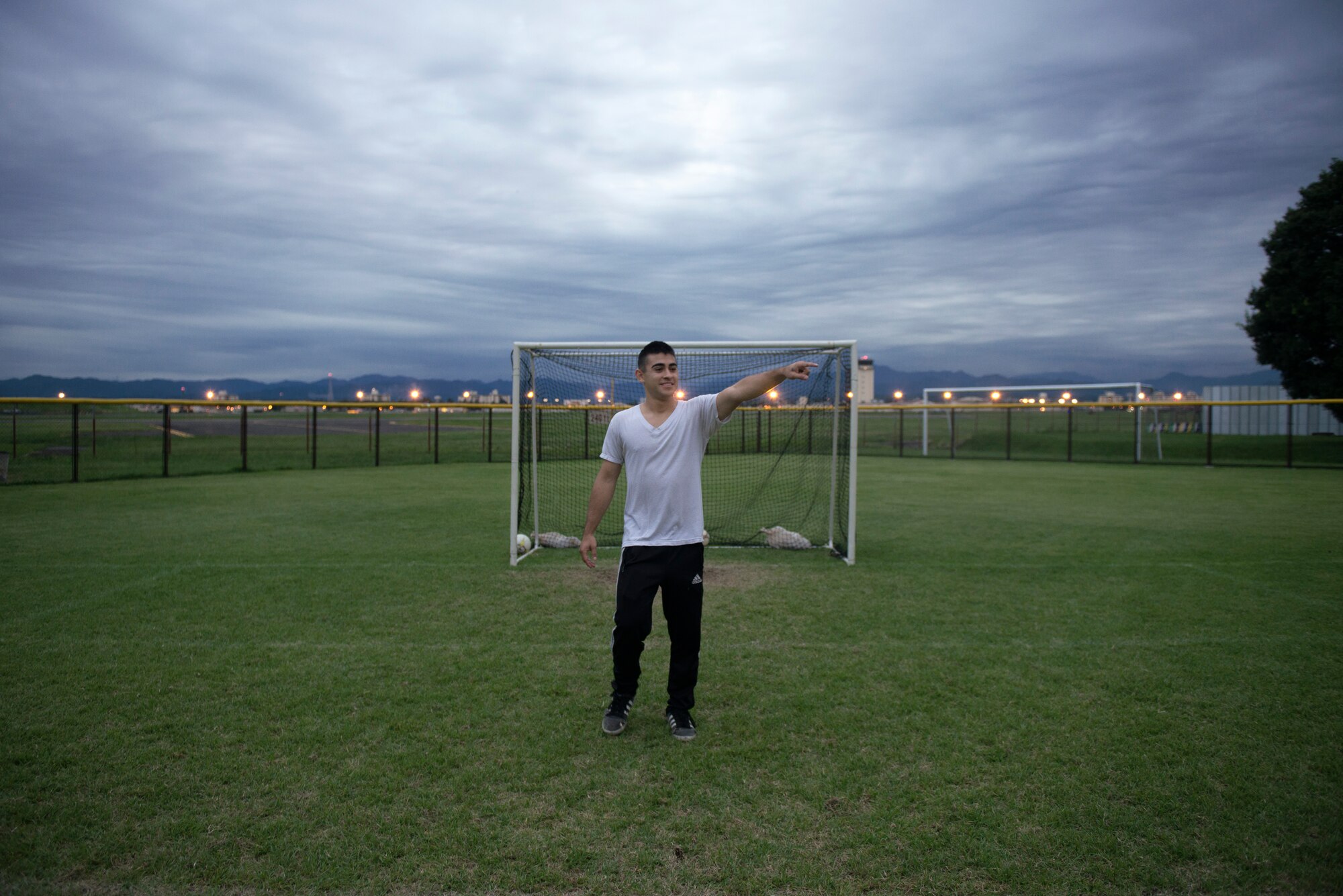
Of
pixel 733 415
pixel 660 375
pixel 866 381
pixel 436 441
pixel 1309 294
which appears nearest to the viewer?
pixel 660 375

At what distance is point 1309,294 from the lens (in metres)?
24.3

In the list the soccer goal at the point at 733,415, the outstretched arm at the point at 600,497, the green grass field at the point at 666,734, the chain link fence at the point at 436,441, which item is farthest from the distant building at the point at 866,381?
the outstretched arm at the point at 600,497

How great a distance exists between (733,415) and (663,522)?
742 cm

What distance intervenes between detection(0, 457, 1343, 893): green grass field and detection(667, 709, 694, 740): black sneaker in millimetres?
74

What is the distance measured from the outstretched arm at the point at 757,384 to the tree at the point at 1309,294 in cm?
2779

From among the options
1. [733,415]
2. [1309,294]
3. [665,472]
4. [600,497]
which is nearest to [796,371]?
[665,472]

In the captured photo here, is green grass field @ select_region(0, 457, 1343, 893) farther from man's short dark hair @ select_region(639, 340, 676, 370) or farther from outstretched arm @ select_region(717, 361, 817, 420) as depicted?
man's short dark hair @ select_region(639, 340, 676, 370)

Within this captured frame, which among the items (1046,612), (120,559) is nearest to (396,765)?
(1046,612)

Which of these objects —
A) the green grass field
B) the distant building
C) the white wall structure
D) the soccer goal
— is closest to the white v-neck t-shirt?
the green grass field

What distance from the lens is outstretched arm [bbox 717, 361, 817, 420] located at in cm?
333

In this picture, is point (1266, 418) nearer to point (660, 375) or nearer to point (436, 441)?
point (436, 441)

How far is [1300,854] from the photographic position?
8.79 feet

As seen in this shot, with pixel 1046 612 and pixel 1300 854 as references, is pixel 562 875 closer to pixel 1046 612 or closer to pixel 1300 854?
pixel 1300 854

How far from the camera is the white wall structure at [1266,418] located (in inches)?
1194
